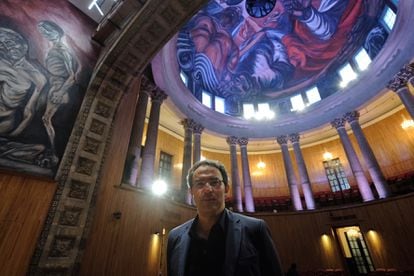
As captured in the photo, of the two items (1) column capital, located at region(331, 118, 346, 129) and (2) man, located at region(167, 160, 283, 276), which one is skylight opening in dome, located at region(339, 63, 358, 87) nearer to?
(1) column capital, located at region(331, 118, 346, 129)

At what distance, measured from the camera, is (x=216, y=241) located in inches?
59.7

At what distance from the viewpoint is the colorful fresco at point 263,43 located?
48.5 feet

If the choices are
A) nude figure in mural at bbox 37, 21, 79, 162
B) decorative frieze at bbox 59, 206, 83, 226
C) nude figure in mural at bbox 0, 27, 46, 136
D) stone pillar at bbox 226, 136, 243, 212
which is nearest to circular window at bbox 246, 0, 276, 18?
stone pillar at bbox 226, 136, 243, 212

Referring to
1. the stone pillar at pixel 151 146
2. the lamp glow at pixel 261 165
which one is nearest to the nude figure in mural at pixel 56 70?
the stone pillar at pixel 151 146

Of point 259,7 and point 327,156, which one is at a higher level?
point 259,7

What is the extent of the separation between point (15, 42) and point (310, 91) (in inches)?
711

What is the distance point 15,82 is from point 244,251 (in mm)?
6098

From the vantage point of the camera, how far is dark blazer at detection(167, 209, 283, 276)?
1.31 metres

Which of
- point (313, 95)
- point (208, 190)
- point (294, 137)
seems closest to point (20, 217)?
point (208, 190)

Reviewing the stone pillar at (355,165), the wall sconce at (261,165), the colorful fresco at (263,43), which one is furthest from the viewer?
the wall sconce at (261,165)

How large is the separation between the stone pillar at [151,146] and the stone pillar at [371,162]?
1217 centimetres

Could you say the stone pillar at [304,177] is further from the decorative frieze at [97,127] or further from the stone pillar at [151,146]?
the decorative frieze at [97,127]

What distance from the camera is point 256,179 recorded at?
18.9m

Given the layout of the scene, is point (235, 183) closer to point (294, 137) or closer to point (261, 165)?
point (261, 165)
